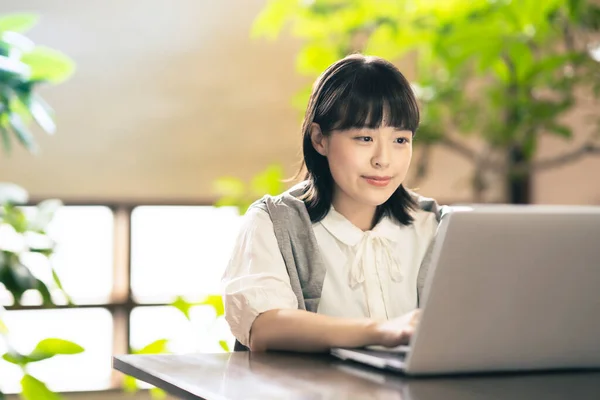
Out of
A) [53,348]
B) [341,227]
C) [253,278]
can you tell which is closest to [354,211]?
[341,227]

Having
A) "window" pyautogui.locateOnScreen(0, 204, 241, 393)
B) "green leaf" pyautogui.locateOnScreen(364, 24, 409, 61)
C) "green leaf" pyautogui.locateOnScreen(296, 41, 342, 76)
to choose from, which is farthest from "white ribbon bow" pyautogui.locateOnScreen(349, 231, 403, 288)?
"window" pyautogui.locateOnScreen(0, 204, 241, 393)

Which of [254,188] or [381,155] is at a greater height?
[381,155]

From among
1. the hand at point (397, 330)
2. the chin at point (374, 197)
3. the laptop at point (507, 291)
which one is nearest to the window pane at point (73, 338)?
the chin at point (374, 197)

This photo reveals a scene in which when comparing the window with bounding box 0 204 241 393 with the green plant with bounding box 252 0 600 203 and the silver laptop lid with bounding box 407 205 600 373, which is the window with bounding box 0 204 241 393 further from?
the silver laptop lid with bounding box 407 205 600 373

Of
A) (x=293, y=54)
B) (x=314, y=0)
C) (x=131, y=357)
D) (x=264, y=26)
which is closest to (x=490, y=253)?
(x=131, y=357)

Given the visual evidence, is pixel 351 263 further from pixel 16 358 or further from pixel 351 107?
pixel 16 358

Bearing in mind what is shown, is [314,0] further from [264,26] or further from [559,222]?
[559,222]

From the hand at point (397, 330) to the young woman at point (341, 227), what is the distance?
156mm

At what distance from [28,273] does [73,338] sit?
217cm

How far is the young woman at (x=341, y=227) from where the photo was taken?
4.56ft

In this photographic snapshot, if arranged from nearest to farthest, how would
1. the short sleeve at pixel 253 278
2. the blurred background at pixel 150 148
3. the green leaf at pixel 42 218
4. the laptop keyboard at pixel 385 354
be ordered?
the laptop keyboard at pixel 385 354
the short sleeve at pixel 253 278
the green leaf at pixel 42 218
the blurred background at pixel 150 148

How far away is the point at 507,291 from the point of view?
3.30ft

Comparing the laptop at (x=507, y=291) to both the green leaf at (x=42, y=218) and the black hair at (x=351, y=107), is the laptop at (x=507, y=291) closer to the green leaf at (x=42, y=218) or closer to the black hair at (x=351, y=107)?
the black hair at (x=351, y=107)

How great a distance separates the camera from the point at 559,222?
0.98 metres
